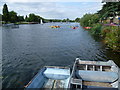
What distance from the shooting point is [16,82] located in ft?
31.0

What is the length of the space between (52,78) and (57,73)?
0.57 m

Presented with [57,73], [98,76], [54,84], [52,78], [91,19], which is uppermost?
[91,19]

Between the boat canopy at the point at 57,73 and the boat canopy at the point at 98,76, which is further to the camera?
the boat canopy at the point at 57,73

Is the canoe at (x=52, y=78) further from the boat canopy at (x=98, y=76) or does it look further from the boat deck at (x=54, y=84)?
the boat canopy at (x=98, y=76)

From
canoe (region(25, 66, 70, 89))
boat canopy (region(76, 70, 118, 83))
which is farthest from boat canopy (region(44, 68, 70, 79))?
boat canopy (region(76, 70, 118, 83))

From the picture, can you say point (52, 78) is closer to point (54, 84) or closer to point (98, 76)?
point (54, 84)

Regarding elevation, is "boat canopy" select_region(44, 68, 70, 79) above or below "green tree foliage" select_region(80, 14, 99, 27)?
below

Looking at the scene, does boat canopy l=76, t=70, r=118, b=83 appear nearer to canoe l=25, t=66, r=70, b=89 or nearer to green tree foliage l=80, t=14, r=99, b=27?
canoe l=25, t=66, r=70, b=89

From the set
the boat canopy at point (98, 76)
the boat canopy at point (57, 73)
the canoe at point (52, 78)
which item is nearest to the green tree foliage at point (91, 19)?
the boat canopy at point (98, 76)

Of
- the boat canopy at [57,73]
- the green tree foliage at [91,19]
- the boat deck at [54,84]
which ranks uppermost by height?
the green tree foliage at [91,19]

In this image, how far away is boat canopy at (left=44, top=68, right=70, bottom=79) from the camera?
863cm

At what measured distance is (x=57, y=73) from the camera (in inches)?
348

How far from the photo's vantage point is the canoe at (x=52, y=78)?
26.0ft

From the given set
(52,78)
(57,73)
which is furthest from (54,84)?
(57,73)
